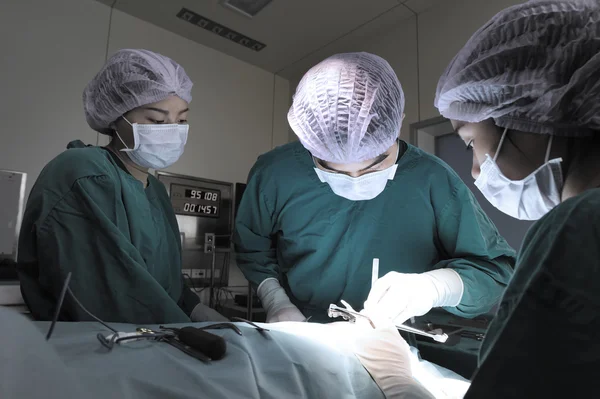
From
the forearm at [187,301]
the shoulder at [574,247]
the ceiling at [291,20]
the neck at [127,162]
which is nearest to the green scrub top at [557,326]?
the shoulder at [574,247]

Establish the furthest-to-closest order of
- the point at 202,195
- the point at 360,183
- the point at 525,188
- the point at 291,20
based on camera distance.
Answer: the point at 202,195, the point at 291,20, the point at 360,183, the point at 525,188

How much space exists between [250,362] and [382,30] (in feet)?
9.22

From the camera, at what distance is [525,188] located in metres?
0.82

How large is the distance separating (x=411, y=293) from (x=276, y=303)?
0.49 meters

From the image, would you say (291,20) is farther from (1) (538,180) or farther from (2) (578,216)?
(2) (578,216)

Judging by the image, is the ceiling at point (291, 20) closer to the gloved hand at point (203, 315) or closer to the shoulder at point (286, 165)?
the shoulder at point (286, 165)

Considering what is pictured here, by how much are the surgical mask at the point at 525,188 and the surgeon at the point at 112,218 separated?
2.86ft

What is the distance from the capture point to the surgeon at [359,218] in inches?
44.3

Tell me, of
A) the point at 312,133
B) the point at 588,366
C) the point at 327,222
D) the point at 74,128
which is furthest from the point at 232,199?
the point at 588,366

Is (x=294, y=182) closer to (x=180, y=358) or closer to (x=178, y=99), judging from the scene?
(x=178, y=99)

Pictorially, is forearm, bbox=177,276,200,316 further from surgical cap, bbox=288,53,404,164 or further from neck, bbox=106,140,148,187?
surgical cap, bbox=288,53,404,164

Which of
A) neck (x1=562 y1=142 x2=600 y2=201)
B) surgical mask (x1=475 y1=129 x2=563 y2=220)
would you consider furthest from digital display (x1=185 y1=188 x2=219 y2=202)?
neck (x1=562 y1=142 x2=600 y2=201)

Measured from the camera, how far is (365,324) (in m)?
1.07

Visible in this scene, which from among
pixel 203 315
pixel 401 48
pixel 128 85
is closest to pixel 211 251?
pixel 203 315
